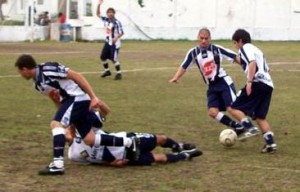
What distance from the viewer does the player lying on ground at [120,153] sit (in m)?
10.3

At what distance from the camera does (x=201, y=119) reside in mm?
15219

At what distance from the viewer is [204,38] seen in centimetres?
1269

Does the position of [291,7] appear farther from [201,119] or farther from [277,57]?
[201,119]

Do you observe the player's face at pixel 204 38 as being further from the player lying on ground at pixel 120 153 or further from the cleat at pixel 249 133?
the player lying on ground at pixel 120 153

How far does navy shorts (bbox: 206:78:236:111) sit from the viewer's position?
42.1 ft

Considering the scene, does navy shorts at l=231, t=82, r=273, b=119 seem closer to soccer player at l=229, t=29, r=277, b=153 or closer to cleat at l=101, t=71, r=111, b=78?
soccer player at l=229, t=29, r=277, b=153

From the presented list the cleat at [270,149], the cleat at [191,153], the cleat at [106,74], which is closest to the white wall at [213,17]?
the cleat at [106,74]

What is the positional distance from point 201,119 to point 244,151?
345cm

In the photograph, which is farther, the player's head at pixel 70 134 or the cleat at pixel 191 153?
the cleat at pixel 191 153

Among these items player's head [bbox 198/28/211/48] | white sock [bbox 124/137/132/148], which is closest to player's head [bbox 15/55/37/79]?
white sock [bbox 124/137/132/148]

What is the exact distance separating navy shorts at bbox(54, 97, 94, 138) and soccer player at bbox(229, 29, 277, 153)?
2554 millimetres

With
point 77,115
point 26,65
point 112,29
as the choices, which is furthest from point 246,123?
point 112,29

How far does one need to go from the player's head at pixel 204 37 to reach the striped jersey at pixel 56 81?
3.04m

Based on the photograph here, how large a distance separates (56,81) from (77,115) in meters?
0.48
